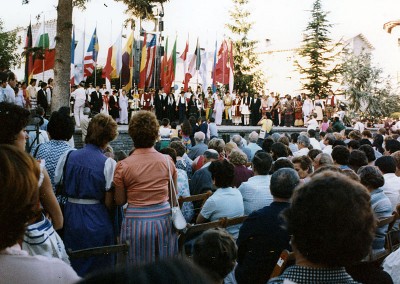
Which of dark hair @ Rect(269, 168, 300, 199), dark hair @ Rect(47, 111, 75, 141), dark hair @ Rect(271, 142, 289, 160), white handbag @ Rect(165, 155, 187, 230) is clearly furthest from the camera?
dark hair @ Rect(271, 142, 289, 160)

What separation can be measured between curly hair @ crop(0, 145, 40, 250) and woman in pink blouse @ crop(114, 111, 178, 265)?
7.94 ft

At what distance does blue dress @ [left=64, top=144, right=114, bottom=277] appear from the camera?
4.19 meters

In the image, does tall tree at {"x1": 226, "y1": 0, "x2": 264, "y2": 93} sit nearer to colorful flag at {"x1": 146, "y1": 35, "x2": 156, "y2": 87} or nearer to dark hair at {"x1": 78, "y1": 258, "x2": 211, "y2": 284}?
colorful flag at {"x1": 146, "y1": 35, "x2": 156, "y2": 87}

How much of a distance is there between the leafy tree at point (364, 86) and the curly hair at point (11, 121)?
33936 millimetres

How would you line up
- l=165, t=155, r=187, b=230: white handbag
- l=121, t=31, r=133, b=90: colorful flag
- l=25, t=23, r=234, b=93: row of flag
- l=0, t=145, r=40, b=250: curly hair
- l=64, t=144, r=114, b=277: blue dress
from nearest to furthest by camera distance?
1. l=0, t=145, r=40, b=250: curly hair
2. l=64, t=144, r=114, b=277: blue dress
3. l=165, t=155, r=187, b=230: white handbag
4. l=25, t=23, r=234, b=93: row of flag
5. l=121, t=31, r=133, b=90: colorful flag

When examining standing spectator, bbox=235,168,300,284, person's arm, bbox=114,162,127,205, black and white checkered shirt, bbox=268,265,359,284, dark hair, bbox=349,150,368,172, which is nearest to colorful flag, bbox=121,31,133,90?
dark hair, bbox=349,150,368,172

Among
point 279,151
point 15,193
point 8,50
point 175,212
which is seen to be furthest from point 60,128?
point 8,50

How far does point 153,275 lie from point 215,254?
223 centimetres

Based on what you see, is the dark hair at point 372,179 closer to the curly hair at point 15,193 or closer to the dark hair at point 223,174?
the dark hair at point 223,174

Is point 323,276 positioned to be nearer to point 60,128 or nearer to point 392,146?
point 60,128

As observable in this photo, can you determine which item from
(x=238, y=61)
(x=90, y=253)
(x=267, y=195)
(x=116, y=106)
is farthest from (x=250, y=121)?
(x=90, y=253)

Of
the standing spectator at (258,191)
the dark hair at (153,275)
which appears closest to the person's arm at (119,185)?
the standing spectator at (258,191)

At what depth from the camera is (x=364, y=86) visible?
117 feet

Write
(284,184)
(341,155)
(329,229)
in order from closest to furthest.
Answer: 1. (329,229)
2. (284,184)
3. (341,155)
